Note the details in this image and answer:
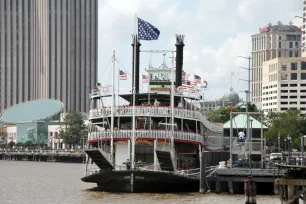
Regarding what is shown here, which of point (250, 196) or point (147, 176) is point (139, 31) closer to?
point (147, 176)

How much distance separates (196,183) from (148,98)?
7.44 m

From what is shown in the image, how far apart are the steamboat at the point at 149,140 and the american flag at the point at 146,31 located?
205 cm

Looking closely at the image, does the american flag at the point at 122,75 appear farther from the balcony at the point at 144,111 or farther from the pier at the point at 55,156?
the pier at the point at 55,156

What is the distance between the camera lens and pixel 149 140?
65.7 metres

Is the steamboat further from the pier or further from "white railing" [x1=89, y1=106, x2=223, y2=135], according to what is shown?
the pier

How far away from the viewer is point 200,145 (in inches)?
2734

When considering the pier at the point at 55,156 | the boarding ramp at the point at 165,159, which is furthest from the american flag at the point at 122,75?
the pier at the point at 55,156

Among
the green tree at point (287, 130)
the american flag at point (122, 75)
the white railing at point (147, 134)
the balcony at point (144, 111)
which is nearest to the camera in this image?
the white railing at point (147, 134)

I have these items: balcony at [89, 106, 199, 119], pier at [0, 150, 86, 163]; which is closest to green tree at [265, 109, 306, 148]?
pier at [0, 150, 86, 163]

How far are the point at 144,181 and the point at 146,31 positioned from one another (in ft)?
40.9

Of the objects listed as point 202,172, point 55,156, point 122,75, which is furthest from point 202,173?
point 55,156

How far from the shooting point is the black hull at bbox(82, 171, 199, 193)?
206ft

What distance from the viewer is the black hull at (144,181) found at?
6266 cm

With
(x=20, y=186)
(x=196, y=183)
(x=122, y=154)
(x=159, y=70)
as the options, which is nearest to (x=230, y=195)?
(x=196, y=183)
